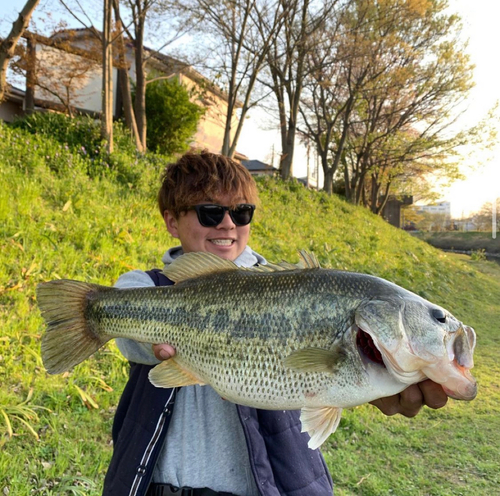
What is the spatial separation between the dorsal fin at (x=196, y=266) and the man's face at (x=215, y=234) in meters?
0.35

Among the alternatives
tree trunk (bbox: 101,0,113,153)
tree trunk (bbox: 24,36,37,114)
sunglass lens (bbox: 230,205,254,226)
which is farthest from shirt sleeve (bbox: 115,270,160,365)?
tree trunk (bbox: 24,36,37,114)

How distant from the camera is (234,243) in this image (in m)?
2.46

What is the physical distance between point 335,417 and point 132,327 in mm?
990

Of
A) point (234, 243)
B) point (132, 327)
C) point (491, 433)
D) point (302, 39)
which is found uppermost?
point (302, 39)

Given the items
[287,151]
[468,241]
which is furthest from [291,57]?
[468,241]

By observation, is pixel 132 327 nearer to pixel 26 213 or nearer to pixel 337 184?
pixel 26 213

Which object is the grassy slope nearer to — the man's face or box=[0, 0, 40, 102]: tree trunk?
box=[0, 0, 40, 102]: tree trunk

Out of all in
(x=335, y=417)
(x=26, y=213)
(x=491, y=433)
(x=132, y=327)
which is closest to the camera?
(x=335, y=417)

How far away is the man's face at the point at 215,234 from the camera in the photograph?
2.35 metres

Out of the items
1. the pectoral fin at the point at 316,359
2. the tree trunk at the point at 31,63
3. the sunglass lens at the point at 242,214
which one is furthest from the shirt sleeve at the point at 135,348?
the tree trunk at the point at 31,63

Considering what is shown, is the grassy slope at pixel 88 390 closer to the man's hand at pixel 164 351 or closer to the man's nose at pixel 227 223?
the man's hand at pixel 164 351

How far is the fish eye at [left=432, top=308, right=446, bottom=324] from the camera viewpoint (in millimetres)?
1633

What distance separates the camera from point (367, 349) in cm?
165

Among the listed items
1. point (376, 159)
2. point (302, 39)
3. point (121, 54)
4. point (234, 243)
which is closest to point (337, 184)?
point (376, 159)
